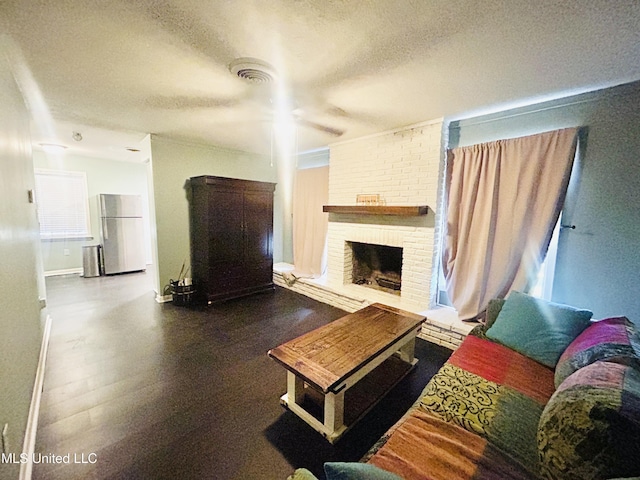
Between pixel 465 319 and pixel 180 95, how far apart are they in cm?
357

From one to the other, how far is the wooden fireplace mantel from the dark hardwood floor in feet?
4.76

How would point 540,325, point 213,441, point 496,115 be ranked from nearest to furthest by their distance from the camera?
point 213,441
point 540,325
point 496,115

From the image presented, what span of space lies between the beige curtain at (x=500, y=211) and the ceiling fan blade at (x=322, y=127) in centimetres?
138

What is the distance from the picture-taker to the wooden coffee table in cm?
164

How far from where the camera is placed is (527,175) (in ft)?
8.33

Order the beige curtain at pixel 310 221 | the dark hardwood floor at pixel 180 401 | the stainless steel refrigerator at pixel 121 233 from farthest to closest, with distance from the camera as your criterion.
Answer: the stainless steel refrigerator at pixel 121 233 → the beige curtain at pixel 310 221 → the dark hardwood floor at pixel 180 401

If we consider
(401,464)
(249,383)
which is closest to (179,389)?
(249,383)

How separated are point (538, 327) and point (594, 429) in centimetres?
117

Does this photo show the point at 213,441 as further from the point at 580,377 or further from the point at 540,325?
the point at 540,325

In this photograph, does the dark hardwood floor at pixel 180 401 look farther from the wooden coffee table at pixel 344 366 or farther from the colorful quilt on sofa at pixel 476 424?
the colorful quilt on sofa at pixel 476 424

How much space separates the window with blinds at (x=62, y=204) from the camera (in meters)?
5.09

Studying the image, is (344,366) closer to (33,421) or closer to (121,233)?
(33,421)

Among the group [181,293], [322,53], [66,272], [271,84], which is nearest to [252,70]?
[271,84]

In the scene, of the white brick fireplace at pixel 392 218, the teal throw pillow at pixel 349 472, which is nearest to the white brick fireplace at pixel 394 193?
the white brick fireplace at pixel 392 218
